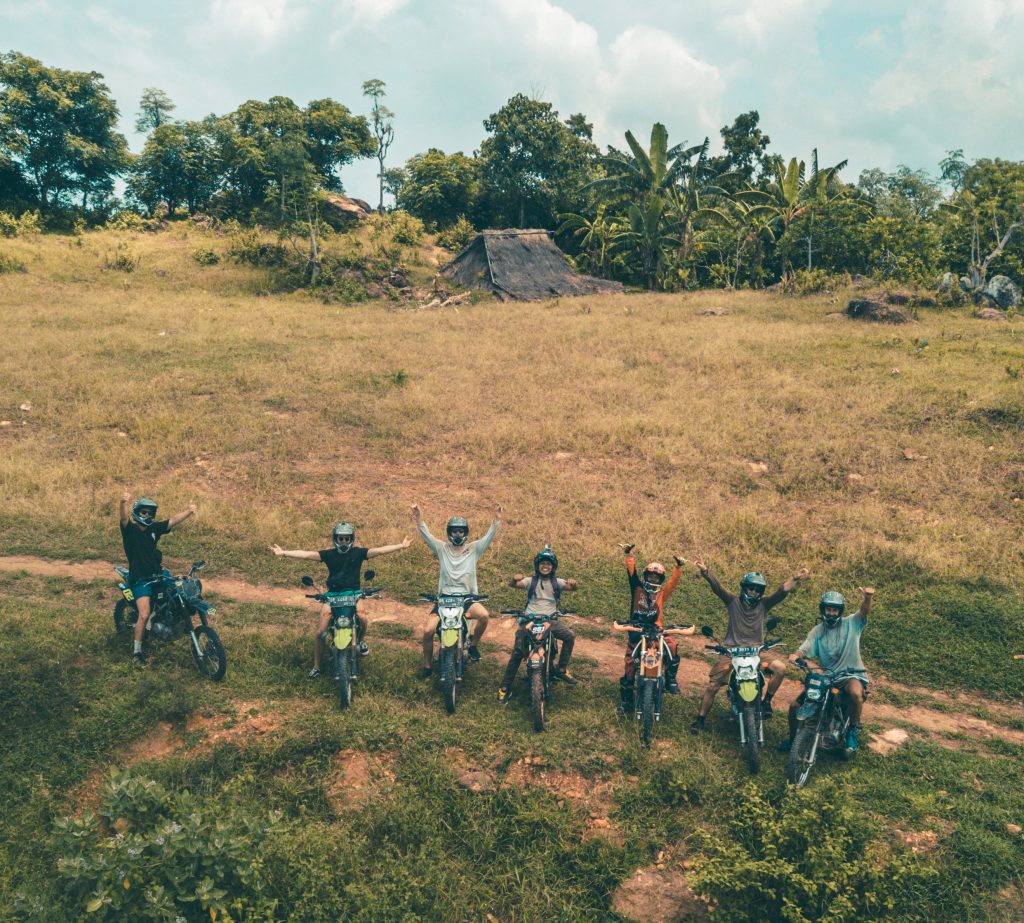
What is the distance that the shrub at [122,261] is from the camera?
1387 inches

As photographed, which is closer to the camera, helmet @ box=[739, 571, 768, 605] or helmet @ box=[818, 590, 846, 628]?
helmet @ box=[818, 590, 846, 628]

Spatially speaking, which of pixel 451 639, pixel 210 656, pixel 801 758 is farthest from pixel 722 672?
pixel 210 656

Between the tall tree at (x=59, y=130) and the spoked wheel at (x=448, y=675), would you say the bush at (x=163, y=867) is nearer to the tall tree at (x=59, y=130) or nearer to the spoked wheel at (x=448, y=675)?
the spoked wheel at (x=448, y=675)

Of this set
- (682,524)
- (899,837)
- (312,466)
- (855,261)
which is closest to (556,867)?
(899,837)

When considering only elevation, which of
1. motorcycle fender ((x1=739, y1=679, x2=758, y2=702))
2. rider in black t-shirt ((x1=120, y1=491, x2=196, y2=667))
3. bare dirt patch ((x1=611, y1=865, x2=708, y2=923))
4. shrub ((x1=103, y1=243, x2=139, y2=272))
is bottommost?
bare dirt patch ((x1=611, y1=865, x2=708, y2=923))

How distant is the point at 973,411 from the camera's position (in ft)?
54.1

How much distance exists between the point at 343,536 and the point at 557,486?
7131mm

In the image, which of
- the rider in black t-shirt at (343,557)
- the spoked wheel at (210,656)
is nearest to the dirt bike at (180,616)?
the spoked wheel at (210,656)

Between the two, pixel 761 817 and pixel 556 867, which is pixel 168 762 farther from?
pixel 761 817

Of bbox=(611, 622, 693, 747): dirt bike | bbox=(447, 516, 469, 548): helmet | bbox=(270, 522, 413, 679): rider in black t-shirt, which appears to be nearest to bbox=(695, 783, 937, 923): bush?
bbox=(611, 622, 693, 747): dirt bike

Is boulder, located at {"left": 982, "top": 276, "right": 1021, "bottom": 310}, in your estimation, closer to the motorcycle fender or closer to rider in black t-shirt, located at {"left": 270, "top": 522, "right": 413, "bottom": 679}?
the motorcycle fender

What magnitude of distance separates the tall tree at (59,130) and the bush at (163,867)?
150ft

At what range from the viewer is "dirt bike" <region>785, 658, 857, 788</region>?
692 centimetres

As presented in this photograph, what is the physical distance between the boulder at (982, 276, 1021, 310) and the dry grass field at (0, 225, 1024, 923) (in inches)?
127
